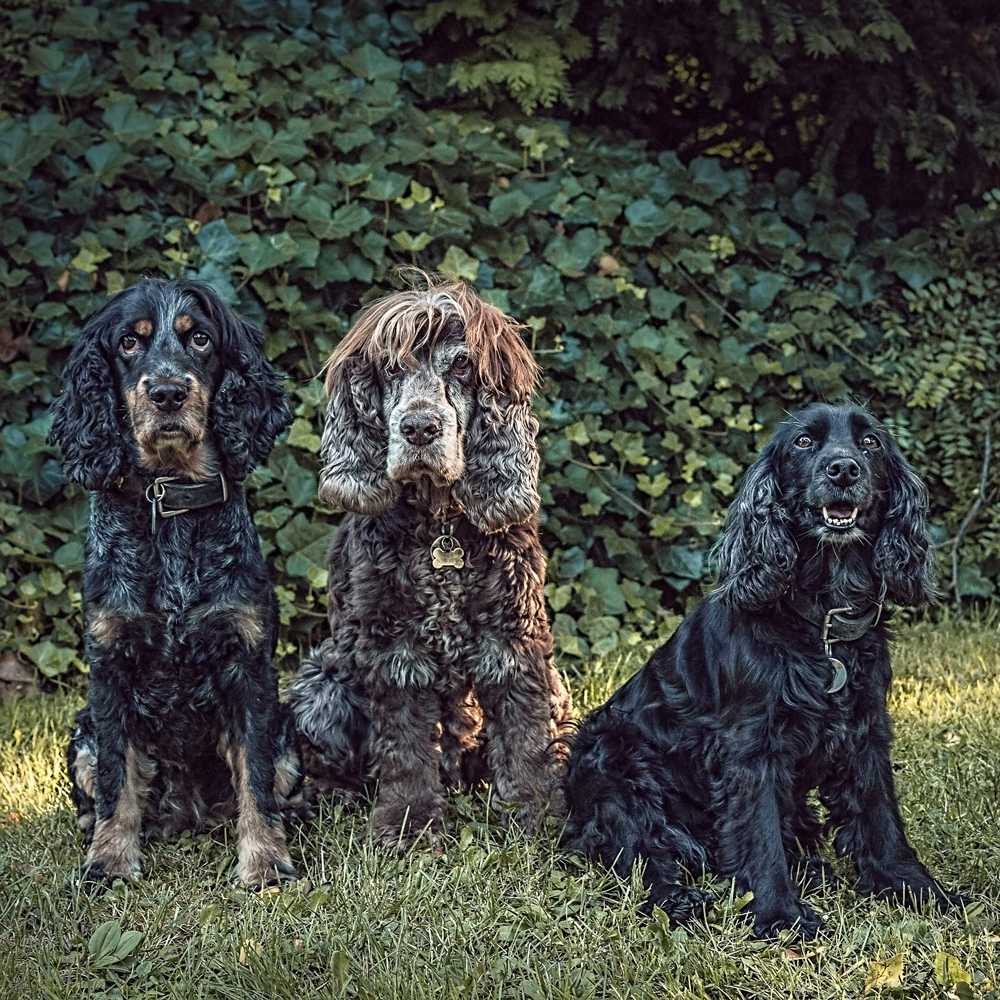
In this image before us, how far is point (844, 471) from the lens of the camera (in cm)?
324

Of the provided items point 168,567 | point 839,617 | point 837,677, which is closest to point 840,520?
point 839,617

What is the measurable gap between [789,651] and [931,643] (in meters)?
2.85

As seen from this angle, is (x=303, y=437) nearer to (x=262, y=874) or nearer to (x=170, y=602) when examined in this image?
(x=170, y=602)

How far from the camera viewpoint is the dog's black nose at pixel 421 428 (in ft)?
11.7

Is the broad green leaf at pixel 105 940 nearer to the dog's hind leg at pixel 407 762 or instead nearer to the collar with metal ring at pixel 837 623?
the dog's hind leg at pixel 407 762

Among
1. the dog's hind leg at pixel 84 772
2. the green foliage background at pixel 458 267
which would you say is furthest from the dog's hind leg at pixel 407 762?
the green foliage background at pixel 458 267

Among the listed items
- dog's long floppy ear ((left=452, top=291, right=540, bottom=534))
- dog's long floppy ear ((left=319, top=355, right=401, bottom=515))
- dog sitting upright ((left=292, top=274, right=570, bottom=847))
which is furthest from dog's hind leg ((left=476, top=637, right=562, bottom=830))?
dog's long floppy ear ((left=319, top=355, right=401, bottom=515))

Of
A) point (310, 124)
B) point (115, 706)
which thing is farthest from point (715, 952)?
point (310, 124)

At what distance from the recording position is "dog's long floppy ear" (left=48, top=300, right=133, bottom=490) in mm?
3547

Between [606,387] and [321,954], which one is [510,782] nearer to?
[321,954]

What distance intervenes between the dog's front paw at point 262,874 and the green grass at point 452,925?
0.05 m

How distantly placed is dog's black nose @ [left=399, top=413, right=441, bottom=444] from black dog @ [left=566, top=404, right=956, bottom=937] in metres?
0.88

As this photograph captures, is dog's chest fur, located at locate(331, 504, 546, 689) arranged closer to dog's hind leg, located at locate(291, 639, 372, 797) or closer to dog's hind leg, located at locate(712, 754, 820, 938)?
dog's hind leg, located at locate(291, 639, 372, 797)

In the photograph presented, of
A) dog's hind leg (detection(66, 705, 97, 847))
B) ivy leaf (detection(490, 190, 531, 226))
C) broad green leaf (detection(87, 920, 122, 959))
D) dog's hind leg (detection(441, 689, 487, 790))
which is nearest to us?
broad green leaf (detection(87, 920, 122, 959))
